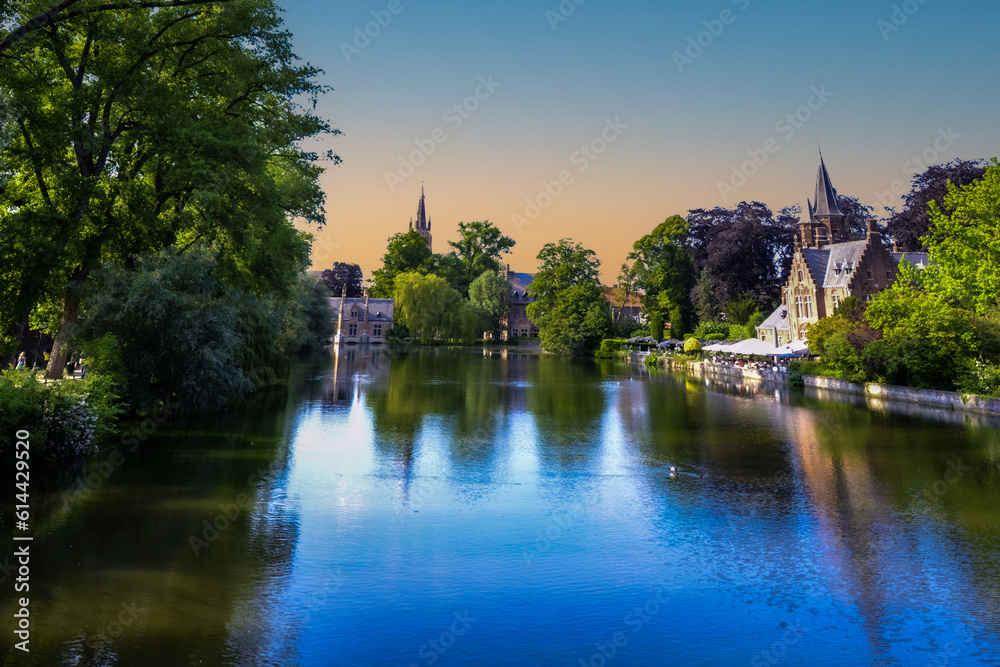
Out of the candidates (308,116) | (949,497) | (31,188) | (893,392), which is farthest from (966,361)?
(31,188)

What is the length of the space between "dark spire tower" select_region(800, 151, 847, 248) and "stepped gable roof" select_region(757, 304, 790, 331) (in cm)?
1191

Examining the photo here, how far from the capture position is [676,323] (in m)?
73.1

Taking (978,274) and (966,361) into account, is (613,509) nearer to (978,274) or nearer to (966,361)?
(966,361)

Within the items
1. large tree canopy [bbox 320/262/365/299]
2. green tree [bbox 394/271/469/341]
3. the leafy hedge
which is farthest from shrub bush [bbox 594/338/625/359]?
large tree canopy [bbox 320/262/365/299]

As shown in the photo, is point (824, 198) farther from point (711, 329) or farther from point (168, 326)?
point (168, 326)

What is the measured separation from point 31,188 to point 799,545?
72.7 ft

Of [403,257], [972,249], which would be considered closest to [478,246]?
[403,257]

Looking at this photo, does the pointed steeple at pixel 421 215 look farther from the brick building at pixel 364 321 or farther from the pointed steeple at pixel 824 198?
the pointed steeple at pixel 824 198

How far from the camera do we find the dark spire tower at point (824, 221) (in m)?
65.6

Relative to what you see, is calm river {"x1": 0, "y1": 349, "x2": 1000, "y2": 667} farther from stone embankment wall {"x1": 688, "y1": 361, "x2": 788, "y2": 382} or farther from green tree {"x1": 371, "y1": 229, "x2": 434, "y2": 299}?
green tree {"x1": 371, "y1": 229, "x2": 434, "y2": 299}

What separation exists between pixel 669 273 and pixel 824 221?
17.0m

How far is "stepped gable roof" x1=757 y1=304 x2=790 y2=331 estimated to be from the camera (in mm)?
57156

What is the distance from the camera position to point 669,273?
2953 inches

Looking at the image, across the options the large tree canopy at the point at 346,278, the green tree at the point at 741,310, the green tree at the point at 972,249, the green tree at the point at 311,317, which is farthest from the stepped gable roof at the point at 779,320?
the large tree canopy at the point at 346,278
